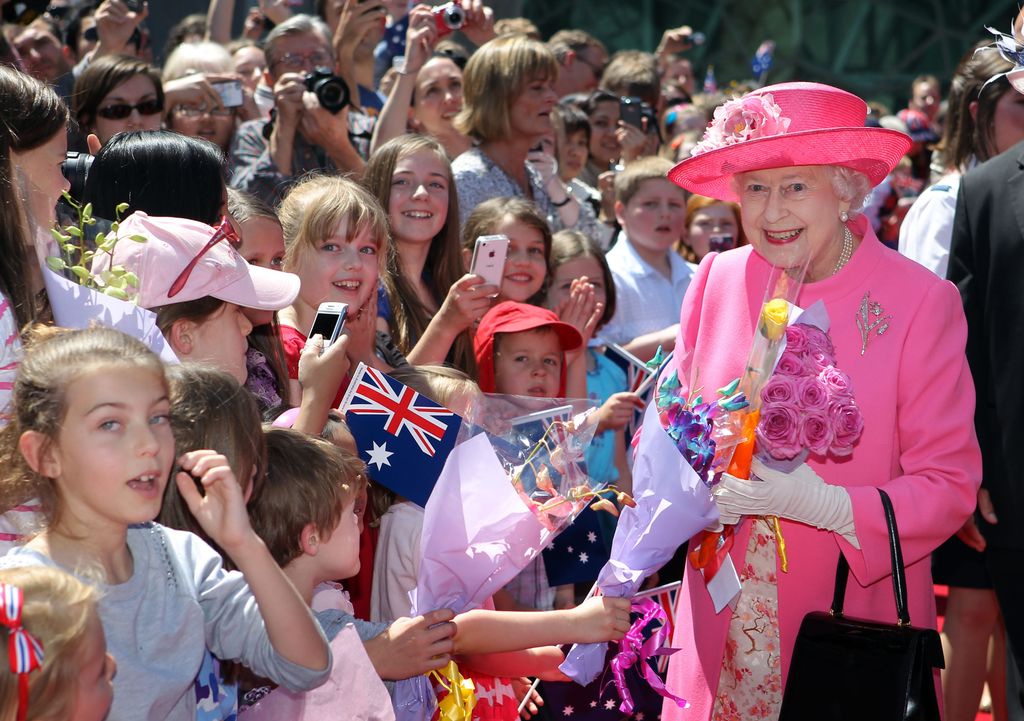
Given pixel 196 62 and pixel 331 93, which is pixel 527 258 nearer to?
pixel 331 93

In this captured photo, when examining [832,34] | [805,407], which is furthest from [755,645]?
[832,34]

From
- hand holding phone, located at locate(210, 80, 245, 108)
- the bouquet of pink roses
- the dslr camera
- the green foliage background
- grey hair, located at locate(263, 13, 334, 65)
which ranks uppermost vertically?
the green foliage background

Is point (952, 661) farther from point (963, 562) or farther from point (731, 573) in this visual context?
point (731, 573)

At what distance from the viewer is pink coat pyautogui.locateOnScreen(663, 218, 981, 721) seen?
2.81 m

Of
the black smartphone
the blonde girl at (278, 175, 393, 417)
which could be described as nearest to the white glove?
the blonde girl at (278, 175, 393, 417)

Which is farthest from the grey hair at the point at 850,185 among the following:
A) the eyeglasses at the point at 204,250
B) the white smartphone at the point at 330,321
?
the eyeglasses at the point at 204,250

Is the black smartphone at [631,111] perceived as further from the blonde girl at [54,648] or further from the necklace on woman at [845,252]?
the blonde girl at [54,648]

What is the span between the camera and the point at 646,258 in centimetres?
572

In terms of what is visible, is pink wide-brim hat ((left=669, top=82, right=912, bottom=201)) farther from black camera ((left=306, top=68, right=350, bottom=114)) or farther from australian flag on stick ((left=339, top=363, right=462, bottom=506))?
black camera ((left=306, top=68, right=350, bottom=114))

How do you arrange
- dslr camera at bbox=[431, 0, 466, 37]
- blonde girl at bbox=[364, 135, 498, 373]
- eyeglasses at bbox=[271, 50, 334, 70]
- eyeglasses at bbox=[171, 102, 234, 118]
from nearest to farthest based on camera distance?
blonde girl at bbox=[364, 135, 498, 373] < eyeglasses at bbox=[171, 102, 234, 118] < dslr camera at bbox=[431, 0, 466, 37] < eyeglasses at bbox=[271, 50, 334, 70]

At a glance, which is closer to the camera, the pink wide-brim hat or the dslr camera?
the pink wide-brim hat

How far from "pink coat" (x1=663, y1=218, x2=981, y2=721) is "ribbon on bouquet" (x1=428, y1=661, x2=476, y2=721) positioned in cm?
56

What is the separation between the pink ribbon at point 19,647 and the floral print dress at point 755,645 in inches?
67.7

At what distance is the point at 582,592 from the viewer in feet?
16.2
